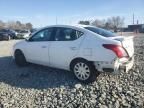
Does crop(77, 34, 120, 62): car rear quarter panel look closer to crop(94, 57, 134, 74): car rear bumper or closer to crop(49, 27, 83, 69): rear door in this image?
crop(94, 57, 134, 74): car rear bumper

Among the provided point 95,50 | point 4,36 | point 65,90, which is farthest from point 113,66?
point 4,36

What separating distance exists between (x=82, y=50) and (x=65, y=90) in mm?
1290

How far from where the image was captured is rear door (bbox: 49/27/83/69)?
7.44 meters

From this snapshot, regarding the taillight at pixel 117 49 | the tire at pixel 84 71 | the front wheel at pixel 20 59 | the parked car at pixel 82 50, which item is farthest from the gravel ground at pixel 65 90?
the taillight at pixel 117 49

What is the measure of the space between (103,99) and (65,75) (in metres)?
2.34

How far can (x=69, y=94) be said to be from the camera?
20.9 ft

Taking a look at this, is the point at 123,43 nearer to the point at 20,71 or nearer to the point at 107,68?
the point at 107,68

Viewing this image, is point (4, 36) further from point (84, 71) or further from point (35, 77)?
point (84, 71)

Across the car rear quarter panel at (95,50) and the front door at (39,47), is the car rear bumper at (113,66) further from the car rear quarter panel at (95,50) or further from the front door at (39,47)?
the front door at (39,47)

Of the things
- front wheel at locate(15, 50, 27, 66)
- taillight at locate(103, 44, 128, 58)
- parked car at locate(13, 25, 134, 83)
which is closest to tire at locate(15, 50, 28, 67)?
front wheel at locate(15, 50, 27, 66)

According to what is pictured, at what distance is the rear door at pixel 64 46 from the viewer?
24.4 feet

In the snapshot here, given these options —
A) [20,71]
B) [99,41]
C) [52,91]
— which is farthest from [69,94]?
[20,71]

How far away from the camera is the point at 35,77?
26.4 feet

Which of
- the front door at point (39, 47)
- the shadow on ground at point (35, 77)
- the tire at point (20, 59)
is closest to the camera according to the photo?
the shadow on ground at point (35, 77)
